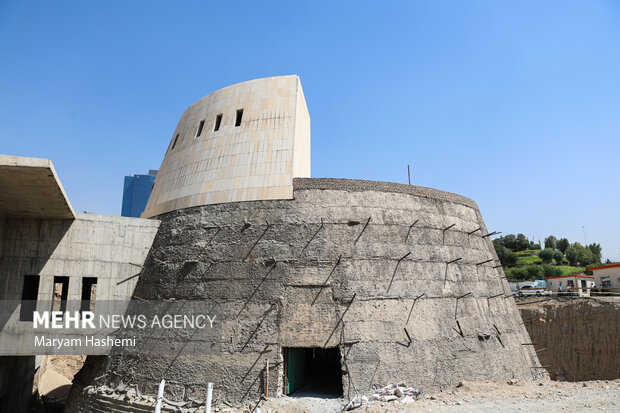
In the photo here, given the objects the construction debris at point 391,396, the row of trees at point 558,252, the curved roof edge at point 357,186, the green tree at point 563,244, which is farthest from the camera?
the green tree at point 563,244

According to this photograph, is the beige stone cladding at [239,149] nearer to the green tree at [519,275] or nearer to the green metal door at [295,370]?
the green metal door at [295,370]

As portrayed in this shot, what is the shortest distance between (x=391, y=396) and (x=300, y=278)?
455 cm

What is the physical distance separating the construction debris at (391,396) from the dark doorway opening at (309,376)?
1.23 meters

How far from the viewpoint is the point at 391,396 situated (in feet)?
38.3

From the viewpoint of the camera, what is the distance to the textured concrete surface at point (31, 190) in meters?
11.2

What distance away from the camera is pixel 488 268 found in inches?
674

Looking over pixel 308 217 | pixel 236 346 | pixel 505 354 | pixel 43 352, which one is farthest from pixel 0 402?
pixel 505 354

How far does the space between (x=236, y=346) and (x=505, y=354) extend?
33.4 ft

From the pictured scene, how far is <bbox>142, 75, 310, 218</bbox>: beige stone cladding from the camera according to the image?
49.5 feet

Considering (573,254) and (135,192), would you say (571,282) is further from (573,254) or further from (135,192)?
(135,192)

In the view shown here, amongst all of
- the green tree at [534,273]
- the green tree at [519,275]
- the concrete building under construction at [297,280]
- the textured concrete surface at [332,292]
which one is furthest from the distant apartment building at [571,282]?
Answer: the textured concrete surface at [332,292]

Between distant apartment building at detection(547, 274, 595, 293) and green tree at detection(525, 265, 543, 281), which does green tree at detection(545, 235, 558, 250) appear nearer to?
green tree at detection(525, 265, 543, 281)

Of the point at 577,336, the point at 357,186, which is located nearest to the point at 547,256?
the point at 577,336

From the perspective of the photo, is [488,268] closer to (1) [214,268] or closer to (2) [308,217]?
(2) [308,217]
